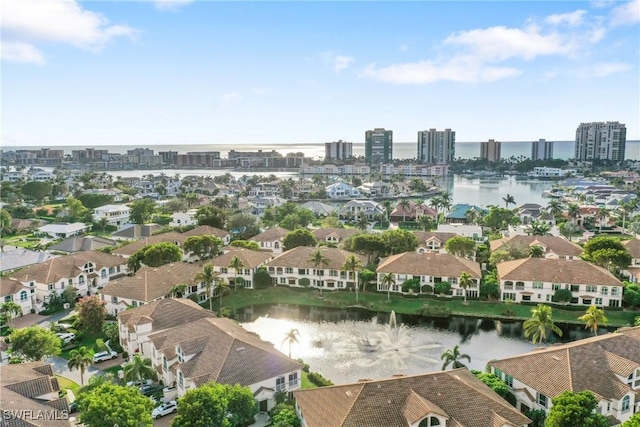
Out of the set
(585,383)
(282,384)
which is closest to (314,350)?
(282,384)

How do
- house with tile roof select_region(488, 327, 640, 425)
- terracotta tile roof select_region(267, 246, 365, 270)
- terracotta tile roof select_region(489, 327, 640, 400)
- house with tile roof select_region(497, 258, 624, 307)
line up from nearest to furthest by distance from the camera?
1. house with tile roof select_region(488, 327, 640, 425)
2. terracotta tile roof select_region(489, 327, 640, 400)
3. house with tile roof select_region(497, 258, 624, 307)
4. terracotta tile roof select_region(267, 246, 365, 270)

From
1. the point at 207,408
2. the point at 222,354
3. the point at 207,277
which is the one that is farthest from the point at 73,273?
the point at 207,408

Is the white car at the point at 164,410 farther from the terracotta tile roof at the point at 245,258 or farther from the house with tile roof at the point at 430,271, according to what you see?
the house with tile roof at the point at 430,271

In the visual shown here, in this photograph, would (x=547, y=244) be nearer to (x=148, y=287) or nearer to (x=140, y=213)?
(x=148, y=287)

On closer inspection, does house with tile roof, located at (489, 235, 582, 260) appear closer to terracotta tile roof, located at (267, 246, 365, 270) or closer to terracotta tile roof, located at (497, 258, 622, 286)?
terracotta tile roof, located at (497, 258, 622, 286)

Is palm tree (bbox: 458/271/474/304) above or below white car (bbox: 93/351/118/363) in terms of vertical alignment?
above

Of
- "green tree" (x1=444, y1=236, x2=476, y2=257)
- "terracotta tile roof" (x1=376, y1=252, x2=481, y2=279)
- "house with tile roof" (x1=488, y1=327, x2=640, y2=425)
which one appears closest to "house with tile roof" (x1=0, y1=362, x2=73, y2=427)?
"house with tile roof" (x1=488, y1=327, x2=640, y2=425)

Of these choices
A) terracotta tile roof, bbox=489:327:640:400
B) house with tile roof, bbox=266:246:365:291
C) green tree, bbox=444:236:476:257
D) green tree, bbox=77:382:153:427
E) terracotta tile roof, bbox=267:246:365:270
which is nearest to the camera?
green tree, bbox=77:382:153:427

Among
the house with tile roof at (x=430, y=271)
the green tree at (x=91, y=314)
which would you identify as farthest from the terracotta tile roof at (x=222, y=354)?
the house with tile roof at (x=430, y=271)
